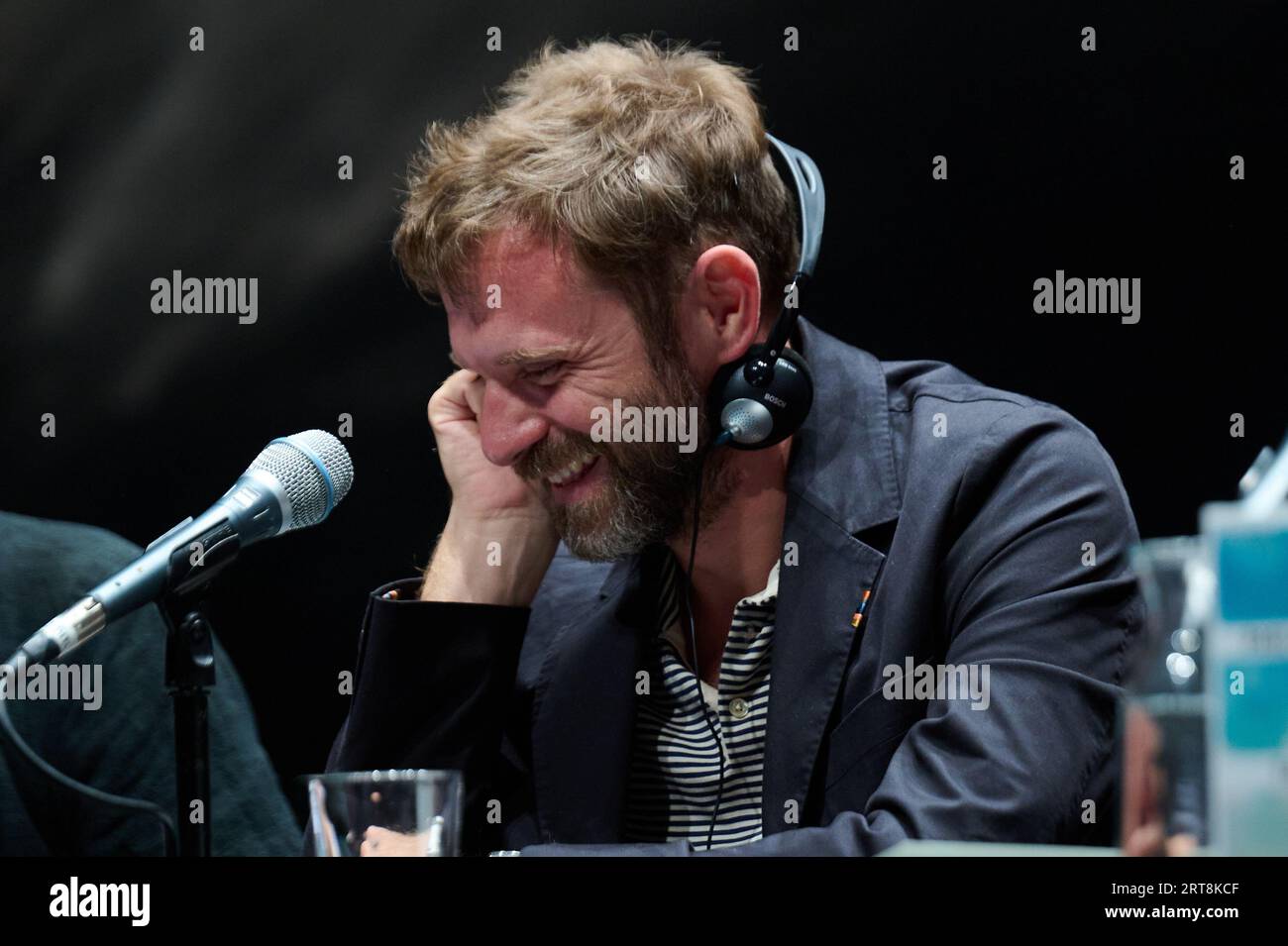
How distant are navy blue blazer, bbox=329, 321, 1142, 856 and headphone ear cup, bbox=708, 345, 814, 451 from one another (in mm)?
111

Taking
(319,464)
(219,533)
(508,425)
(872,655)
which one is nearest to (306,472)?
(319,464)

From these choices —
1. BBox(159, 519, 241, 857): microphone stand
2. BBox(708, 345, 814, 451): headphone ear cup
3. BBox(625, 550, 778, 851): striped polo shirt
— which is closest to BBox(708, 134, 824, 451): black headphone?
BBox(708, 345, 814, 451): headphone ear cup

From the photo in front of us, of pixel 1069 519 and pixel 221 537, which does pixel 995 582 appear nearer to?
pixel 1069 519

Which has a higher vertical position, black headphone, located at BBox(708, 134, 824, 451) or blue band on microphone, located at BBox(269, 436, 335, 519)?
black headphone, located at BBox(708, 134, 824, 451)

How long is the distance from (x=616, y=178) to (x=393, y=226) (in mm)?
414

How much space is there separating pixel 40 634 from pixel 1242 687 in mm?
935

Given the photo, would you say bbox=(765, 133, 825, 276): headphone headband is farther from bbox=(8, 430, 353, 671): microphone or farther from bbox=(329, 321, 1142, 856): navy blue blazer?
bbox=(8, 430, 353, 671): microphone

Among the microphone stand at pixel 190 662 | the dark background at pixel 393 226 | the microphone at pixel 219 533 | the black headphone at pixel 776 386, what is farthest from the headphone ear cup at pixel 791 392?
the microphone stand at pixel 190 662

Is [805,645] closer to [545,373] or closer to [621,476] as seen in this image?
[621,476]

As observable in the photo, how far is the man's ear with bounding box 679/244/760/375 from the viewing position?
188 centimetres

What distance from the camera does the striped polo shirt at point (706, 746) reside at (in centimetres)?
179

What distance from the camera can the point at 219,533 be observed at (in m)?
1.35

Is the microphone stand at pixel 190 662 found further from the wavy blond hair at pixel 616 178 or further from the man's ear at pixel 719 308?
the man's ear at pixel 719 308

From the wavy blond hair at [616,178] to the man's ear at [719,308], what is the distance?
3cm
